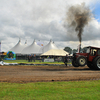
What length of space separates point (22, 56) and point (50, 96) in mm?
41840

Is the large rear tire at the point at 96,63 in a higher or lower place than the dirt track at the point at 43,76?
higher

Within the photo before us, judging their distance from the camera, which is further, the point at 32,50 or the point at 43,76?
the point at 32,50

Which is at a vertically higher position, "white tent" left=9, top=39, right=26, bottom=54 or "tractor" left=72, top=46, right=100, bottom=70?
"white tent" left=9, top=39, right=26, bottom=54

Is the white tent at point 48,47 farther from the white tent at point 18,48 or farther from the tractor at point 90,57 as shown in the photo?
the tractor at point 90,57

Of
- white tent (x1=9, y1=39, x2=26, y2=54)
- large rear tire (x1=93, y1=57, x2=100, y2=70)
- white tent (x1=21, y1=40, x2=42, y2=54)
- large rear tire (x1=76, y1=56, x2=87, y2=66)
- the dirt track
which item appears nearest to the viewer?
the dirt track

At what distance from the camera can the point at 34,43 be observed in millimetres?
52344

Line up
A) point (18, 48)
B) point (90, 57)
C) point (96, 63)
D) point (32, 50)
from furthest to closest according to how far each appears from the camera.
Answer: point (18, 48), point (32, 50), point (90, 57), point (96, 63)

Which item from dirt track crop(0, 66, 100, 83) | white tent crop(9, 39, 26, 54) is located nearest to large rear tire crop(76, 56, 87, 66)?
dirt track crop(0, 66, 100, 83)

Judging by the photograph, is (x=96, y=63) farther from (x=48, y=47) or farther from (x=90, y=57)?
(x=48, y=47)

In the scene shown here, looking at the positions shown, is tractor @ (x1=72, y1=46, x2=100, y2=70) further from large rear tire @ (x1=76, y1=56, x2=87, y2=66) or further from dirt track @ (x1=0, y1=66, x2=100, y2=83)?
dirt track @ (x1=0, y1=66, x2=100, y2=83)

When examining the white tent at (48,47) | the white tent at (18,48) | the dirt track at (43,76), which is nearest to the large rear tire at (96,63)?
the dirt track at (43,76)

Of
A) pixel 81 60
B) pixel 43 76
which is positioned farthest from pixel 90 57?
pixel 43 76

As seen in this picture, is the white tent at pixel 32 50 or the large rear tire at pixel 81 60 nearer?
the large rear tire at pixel 81 60

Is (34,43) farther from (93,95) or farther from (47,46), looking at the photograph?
(93,95)
